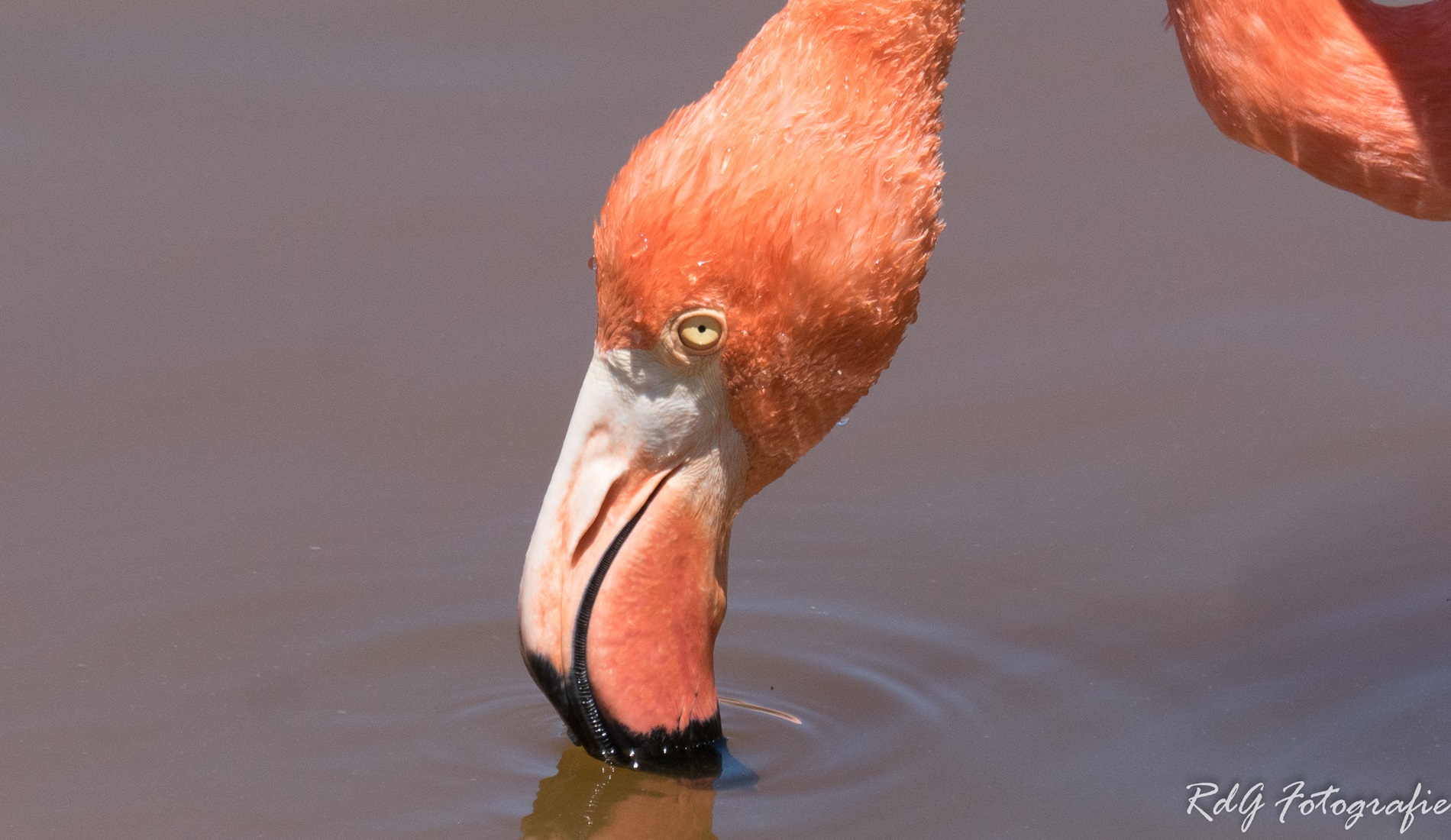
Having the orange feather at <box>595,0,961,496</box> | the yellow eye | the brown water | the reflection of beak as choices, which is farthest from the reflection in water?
the yellow eye

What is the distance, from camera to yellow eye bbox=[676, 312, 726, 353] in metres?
3.22

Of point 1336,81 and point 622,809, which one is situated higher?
point 1336,81

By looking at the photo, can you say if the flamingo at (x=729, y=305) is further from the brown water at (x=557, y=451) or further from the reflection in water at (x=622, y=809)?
the brown water at (x=557, y=451)

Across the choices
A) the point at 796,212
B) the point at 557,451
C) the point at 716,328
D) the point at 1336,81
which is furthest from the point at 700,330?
the point at 557,451

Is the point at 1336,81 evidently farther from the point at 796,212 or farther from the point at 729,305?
the point at 729,305

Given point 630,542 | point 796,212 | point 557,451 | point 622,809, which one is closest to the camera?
point 796,212

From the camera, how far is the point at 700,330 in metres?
3.24

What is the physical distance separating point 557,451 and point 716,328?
1.66 m

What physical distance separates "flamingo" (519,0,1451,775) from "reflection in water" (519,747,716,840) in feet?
0.26

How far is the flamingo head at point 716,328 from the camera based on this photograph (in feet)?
10.4

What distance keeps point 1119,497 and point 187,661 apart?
2.23 metres

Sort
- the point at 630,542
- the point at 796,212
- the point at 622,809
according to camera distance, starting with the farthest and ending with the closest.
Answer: the point at 622,809
the point at 630,542
the point at 796,212

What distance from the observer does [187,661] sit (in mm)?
4090

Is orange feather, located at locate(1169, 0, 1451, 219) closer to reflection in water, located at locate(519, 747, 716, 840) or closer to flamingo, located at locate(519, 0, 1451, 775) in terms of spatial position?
flamingo, located at locate(519, 0, 1451, 775)
